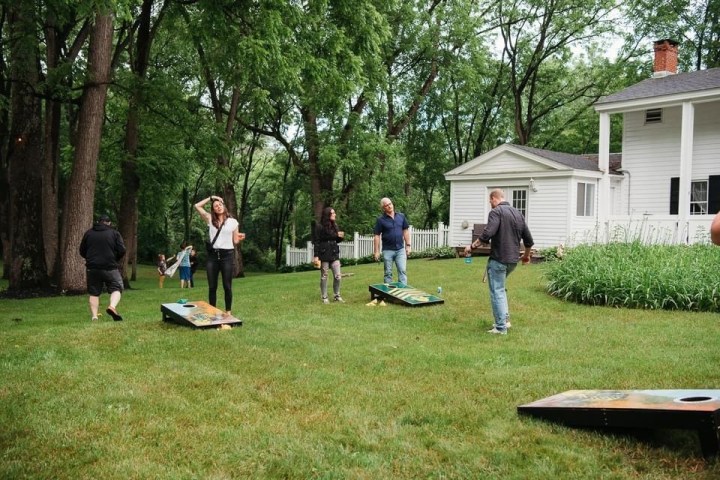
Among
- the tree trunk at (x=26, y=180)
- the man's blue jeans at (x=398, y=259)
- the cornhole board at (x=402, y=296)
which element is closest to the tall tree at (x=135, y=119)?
the tree trunk at (x=26, y=180)

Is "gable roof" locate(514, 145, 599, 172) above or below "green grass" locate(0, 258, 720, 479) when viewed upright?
above

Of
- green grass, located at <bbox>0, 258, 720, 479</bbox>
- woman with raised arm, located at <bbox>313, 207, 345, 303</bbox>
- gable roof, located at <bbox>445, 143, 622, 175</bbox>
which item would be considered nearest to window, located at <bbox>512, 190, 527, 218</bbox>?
gable roof, located at <bbox>445, 143, 622, 175</bbox>

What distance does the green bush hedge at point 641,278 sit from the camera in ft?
34.6

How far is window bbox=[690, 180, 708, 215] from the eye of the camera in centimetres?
2108

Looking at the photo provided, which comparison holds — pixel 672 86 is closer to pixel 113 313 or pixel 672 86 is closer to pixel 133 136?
pixel 133 136

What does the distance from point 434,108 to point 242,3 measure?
79.2 ft

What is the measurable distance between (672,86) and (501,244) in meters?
15.9

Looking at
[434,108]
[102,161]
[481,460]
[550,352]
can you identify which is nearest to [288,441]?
[481,460]

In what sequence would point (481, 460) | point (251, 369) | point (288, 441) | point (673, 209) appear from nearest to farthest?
point (481, 460), point (288, 441), point (251, 369), point (673, 209)

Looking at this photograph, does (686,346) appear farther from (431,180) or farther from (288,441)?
(431,180)

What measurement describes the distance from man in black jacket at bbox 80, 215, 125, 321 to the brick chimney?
21.7 m

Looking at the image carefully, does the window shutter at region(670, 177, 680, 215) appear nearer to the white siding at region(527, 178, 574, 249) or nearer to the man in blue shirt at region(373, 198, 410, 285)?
the white siding at region(527, 178, 574, 249)

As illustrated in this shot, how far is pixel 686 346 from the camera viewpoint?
763 cm

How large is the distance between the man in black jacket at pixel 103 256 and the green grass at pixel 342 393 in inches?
36.3
